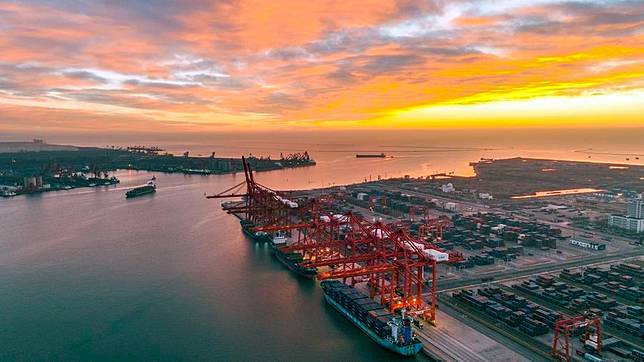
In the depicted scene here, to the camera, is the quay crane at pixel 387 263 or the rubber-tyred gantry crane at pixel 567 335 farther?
the quay crane at pixel 387 263

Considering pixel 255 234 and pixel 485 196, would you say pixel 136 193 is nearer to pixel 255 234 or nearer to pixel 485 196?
pixel 255 234

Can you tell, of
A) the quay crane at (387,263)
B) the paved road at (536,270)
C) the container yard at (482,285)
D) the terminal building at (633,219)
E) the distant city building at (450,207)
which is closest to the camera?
the container yard at (482,285)

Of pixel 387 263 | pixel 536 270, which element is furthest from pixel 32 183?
pixel 536 270

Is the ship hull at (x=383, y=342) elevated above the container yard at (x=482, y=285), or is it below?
below

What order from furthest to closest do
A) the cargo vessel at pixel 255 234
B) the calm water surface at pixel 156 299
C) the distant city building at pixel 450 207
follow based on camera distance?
the distant city building at pixel 450 207
the cargo vessel at pixel 255 234
the calm water surface at pixel 156 299

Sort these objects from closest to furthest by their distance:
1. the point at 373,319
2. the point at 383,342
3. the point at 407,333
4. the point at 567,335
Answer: the point at 567,335
the point at 407,333
the point at 383,342
the point at 373,319

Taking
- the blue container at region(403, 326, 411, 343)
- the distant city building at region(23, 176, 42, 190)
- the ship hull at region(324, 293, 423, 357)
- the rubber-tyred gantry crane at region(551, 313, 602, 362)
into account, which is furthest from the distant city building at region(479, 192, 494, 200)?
the distant city building at region(23, 176, 42, 190)

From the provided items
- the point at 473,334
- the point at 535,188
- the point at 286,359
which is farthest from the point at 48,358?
the point at 535,188

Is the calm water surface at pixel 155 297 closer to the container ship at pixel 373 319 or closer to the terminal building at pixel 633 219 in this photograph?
the container ship at pixel 373 319

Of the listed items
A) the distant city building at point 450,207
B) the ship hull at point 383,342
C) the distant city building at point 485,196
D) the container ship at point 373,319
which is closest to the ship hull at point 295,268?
the container ship at point 373,319
